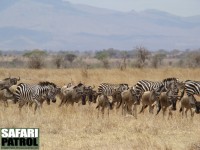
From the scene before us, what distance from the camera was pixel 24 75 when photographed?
38.1 metres

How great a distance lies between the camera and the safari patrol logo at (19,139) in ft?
39.5

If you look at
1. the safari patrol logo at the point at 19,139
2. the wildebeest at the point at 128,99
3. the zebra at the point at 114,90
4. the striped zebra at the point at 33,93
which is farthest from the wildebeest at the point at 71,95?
the safari patrol logo at the point at 19,139

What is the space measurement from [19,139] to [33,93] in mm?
9632

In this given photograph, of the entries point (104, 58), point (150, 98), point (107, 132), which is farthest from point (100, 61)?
point (107, 132)

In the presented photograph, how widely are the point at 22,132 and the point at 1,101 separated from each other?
396 inches

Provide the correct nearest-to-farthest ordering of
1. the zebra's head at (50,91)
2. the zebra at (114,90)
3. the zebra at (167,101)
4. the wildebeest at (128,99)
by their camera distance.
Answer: the zebra at (167,101) → the wildebeest at (128,99) → the zebra's head at (50,91) → the zebra at (114,90)

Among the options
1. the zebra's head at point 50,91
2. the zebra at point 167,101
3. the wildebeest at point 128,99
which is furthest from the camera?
the zebra's head at point 50,91

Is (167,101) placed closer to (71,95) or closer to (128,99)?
(128,99)

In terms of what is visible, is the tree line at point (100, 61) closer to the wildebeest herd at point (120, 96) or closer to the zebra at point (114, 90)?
the zebra at point (114, 90)

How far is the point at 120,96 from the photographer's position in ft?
74.9

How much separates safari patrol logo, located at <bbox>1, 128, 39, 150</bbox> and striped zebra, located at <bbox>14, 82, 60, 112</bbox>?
24.6 ft

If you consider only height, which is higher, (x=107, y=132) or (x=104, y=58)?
(x=104, y=58)

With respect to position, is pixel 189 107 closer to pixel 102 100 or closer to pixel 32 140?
pixel 102 100

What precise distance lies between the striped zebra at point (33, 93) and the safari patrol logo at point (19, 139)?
7.49 metres
